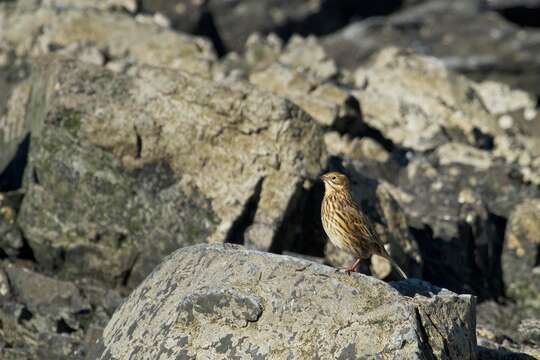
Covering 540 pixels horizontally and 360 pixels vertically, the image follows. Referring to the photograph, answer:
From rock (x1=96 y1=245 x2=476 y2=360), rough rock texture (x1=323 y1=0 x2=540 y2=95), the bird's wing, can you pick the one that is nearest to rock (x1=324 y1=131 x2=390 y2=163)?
the bird's wing

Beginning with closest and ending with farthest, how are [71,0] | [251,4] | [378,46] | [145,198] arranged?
[145,198]
[71,0]
[378,46]
[251,4]

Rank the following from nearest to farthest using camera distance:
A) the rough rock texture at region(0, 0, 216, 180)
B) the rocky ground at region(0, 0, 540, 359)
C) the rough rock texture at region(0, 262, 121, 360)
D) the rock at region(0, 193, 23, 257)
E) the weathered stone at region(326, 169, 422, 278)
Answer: the rocky ground at region(0, 0, 540, 359) < the rough rock texture at region(0, 262, 121, 360) < the rock at region(0, 193, 23, 257) < the weathered stone at region(326, 169, 422, 278) < the rough rock texture at region(0, 0, 216, 180)

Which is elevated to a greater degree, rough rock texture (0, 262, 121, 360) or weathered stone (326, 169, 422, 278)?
rough rock texture (0, 262, 121, 360)

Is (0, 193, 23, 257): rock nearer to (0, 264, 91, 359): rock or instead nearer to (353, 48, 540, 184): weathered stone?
(0, 264, 91, 359): rock

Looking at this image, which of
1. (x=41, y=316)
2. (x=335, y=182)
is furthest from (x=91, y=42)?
(x=335, y=182)

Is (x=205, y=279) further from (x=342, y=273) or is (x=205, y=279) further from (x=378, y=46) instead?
(x=378, y=46)

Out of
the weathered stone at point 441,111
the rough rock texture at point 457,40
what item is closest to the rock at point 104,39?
the weathered stone at point 441,111

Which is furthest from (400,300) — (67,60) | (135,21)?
(135,21)

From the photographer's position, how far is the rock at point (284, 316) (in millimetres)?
10602

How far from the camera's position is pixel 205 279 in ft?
37.9

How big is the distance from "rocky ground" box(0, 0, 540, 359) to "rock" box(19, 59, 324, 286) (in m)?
0.03

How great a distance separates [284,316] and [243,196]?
6654mm

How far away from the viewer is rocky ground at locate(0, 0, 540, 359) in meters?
11.1

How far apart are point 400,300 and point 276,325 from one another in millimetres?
1248
